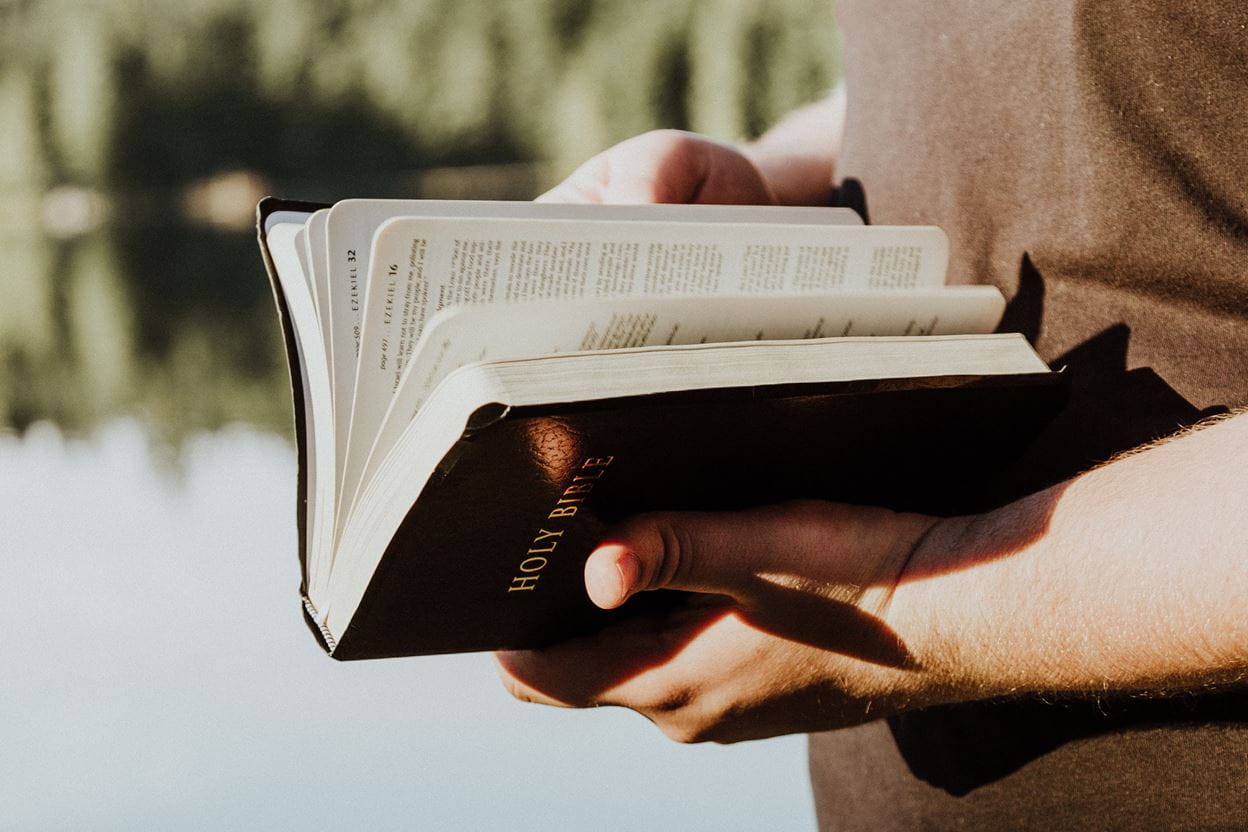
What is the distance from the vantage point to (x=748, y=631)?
730 millimetres

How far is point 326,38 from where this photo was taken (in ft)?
68.5

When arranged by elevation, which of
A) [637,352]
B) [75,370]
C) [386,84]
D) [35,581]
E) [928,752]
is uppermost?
[637,352]

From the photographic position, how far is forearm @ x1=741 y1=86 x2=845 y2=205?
1137mm

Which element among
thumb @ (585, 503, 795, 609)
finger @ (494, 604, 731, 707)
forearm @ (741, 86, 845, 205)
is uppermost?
thumb @ (585, 503, 795, 609)

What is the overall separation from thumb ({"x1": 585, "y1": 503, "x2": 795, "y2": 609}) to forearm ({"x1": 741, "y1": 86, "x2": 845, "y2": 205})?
0.52m

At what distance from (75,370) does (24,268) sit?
6.87 meters

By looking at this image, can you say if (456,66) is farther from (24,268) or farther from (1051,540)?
(1051,540)

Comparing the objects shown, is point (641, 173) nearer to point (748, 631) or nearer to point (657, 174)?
point (657, 174)

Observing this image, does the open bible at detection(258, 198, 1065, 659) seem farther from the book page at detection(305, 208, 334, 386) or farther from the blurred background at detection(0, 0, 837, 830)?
the blurred background at detection(0, 0, 837, 830)

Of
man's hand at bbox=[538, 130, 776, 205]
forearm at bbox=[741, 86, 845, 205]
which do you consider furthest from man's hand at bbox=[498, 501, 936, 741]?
forearm at bbox=[741, 86, 845, 205]

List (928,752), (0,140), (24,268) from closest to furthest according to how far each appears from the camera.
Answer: (928,752), (24,268), (0,140)

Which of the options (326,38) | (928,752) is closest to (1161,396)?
(928,752)

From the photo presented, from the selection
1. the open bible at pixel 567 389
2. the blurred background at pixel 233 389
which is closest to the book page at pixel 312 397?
the open bible at pixel 567 389

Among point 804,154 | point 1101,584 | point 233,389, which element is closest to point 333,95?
point 233,389
